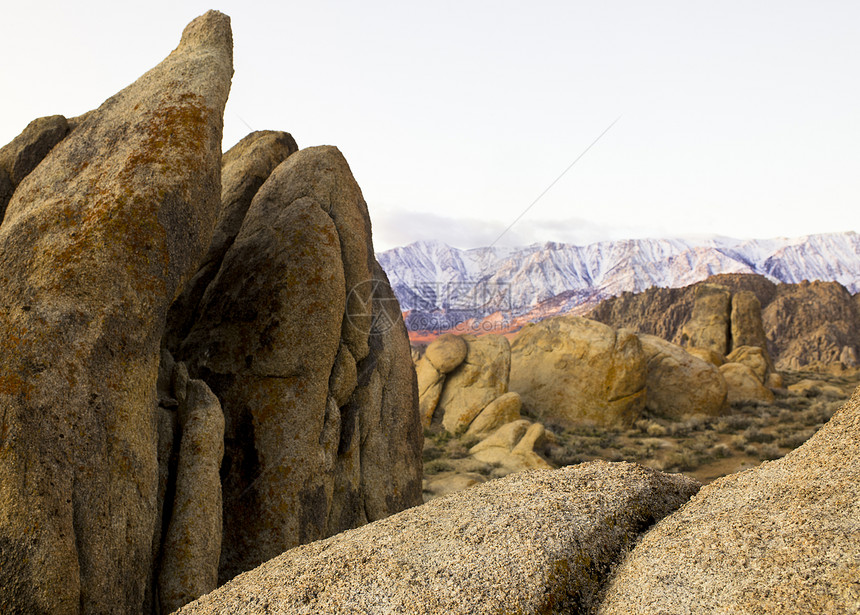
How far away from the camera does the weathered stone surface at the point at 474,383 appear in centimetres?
2281

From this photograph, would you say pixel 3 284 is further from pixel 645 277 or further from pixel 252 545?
pixel 645 277

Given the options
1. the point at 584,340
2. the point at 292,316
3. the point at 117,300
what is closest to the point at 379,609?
the point at 117,300

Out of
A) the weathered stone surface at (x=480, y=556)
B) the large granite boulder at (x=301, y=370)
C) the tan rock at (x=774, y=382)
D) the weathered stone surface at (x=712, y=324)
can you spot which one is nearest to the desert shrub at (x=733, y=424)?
the tan rock at (x=774, y=382)

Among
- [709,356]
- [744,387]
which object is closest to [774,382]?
[709,356]

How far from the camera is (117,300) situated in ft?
18.0

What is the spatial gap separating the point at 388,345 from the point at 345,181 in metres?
3.09

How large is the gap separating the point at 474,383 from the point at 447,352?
1.92 meters

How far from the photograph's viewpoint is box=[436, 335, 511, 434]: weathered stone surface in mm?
22812

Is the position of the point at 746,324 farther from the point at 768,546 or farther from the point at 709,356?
the point at 768,546

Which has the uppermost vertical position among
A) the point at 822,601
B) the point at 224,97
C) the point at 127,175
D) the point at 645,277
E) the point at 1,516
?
the point at 224,97

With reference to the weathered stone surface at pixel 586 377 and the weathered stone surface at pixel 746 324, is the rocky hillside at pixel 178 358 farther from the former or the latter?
the weathered stone surface at pixel 746 324

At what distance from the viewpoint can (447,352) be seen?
24594mm

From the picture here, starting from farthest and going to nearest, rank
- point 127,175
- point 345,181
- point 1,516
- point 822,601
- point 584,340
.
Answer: point 584,340 < point 345,181 < point 127,175 < point 1,516 < point 822,601

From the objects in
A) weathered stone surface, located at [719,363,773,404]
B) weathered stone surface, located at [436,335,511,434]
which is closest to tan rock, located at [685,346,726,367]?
weathered stone surface, located at [719,363,773,404]
